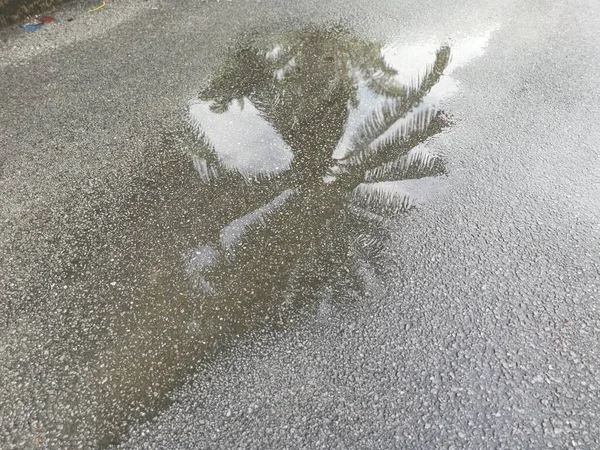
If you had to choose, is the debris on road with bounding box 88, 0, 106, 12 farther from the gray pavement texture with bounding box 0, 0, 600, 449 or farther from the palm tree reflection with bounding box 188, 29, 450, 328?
the palm tree reflection with bounding box 188, 29, 450, 328

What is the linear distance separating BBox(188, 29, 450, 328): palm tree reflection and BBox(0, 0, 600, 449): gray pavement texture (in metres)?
0.19

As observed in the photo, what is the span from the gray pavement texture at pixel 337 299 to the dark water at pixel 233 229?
0.8 inches

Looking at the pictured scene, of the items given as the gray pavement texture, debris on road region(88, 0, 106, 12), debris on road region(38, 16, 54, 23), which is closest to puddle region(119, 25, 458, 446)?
the gray pavement texture

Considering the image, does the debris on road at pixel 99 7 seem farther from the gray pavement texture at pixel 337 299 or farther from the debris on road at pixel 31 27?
the gray pavement texture at pixel 337 299

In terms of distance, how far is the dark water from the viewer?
7.50 ft

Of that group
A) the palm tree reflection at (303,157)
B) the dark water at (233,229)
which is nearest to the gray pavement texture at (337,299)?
the dark water at (233,229)

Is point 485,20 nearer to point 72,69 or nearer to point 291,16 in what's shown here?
point 291,16

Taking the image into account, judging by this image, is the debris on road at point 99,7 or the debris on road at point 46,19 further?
the debris on road at point 99,7

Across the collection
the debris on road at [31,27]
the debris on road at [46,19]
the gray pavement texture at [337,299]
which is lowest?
the gray pavement texture at [337,299]

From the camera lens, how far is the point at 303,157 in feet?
11.0

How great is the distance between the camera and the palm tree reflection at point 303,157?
8.79 ft

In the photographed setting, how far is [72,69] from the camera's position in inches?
168

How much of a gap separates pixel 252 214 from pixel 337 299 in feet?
2.73

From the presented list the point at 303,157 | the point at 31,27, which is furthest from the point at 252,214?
the point at 31,27
